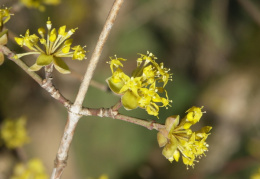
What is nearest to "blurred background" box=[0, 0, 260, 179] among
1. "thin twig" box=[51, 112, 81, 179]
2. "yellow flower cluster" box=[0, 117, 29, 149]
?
"yellow flower cluster" box=[0, 117, 29, 149]

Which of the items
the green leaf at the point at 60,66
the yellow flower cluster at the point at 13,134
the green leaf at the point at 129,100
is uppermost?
the yellow flower cluster at the point at 13,134

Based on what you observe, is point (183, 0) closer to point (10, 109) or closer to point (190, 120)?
point (10, 109)

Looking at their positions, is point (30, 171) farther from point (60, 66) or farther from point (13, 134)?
point (60, 66)

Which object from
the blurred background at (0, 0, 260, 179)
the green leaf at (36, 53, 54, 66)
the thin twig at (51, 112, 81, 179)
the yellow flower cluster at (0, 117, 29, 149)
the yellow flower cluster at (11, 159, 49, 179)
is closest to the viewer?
the green leaf at (36, 53, 54, 66)

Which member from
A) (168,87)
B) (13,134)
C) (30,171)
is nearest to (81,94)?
(30,171)

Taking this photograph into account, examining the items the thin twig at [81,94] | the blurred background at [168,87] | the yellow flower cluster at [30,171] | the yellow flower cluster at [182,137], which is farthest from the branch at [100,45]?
the blurred background at [168,87]

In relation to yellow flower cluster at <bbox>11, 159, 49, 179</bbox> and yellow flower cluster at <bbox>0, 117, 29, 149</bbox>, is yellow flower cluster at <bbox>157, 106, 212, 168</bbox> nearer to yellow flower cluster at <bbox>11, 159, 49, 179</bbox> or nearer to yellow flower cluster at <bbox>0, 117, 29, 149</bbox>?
yellow flower cluster at <bbox>11, 159, 49, 179</bbox>

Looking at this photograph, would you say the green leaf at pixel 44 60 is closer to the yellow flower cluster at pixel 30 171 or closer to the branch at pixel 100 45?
the branch at pixel 100 45
